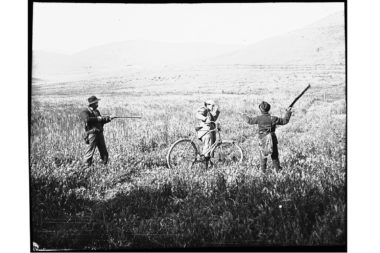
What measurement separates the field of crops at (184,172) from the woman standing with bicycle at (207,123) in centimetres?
8

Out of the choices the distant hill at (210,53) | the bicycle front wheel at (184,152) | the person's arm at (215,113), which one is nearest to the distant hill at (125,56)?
the distant hill at (210,53)

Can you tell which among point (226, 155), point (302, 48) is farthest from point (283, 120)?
point (302, 48)

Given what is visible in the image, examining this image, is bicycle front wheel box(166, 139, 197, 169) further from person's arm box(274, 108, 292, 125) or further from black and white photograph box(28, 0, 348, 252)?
person's arm box(274, 108, 292, 125)

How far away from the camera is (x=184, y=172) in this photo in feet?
19.3

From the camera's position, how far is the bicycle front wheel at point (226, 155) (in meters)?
5.93

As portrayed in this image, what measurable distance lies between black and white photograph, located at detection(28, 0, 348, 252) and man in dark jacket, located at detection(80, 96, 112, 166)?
13 millimetres

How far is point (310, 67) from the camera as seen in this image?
6000mm

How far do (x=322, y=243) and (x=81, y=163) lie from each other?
2980mm

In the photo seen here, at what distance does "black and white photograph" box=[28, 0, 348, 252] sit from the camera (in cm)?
575

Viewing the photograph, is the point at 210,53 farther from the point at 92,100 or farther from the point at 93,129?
Result: the point at 93,129

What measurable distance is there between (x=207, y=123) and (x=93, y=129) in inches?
54.0

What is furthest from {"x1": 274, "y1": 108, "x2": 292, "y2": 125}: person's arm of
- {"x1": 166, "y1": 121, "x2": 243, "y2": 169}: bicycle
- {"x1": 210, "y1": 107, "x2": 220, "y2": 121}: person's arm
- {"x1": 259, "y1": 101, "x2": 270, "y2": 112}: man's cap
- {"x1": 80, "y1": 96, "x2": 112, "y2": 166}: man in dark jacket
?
{"x1": 80, "y1": 96, "x2": 112, "y2": 166}: man in dark jacket

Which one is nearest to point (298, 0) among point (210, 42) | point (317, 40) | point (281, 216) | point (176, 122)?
point (317, 40)

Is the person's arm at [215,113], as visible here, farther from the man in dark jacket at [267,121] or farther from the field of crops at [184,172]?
the man in dark jacket at [267,121]
